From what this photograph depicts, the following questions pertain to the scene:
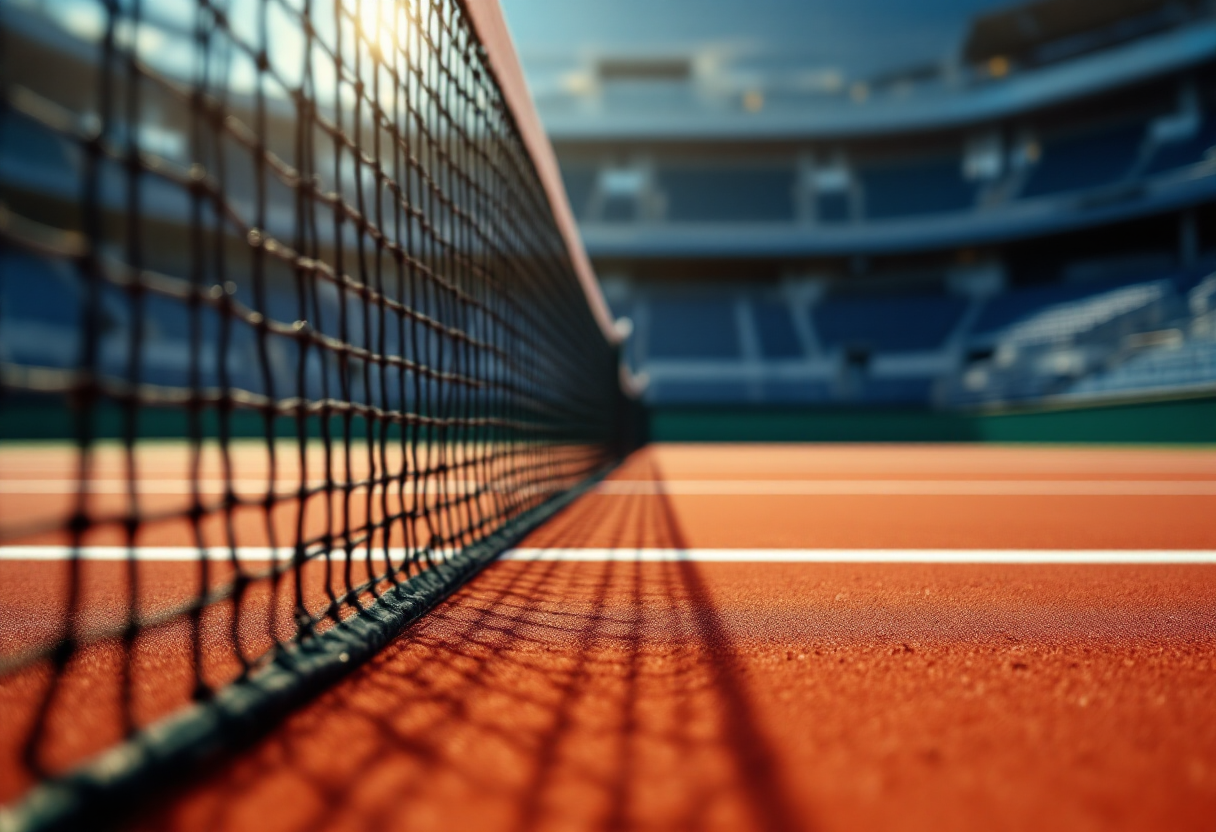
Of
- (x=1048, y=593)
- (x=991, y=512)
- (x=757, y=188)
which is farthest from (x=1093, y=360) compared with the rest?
(x=1048, y=593)

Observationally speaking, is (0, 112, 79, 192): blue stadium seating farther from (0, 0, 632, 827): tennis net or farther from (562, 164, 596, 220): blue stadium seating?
(0, 0, 632, 827): tennis net

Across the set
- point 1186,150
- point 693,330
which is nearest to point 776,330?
point 693,330

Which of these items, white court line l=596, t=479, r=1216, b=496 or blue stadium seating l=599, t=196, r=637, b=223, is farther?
blue stadium seating l=599, t=196, r=637, b=223

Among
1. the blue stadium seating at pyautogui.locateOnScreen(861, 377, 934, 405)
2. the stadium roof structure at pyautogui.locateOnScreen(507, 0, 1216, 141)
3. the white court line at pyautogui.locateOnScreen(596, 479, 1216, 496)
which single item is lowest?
the white court line at pyautogui.locateOnScreen(596, 479, 1216, 496)

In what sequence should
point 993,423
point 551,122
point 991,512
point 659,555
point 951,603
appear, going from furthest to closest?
point 551,122 < point 993,423 < point 991,512 < point 659,555 < point 951,603

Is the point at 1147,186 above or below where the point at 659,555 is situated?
above

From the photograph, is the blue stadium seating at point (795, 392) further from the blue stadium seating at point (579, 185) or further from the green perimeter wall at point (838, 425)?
the blue stadium seating at point (579, 185)

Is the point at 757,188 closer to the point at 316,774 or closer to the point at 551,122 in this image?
the point at 551,122

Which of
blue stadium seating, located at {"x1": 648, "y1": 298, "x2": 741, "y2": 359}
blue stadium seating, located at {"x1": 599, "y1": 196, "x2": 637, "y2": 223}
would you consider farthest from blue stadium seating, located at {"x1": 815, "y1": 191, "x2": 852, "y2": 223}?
blue stadium seating, located at {"x1": 599, "y1": 196, "x2": 637, "y2": 223}
